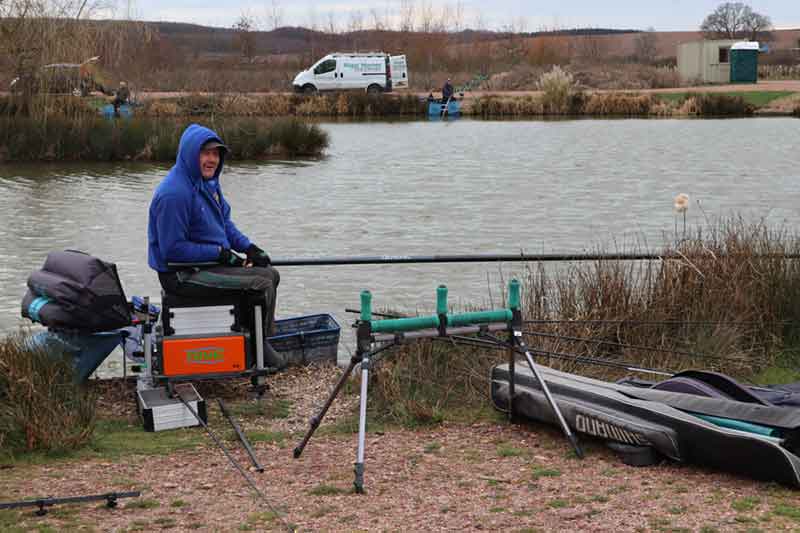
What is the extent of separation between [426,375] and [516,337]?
4.38 feet

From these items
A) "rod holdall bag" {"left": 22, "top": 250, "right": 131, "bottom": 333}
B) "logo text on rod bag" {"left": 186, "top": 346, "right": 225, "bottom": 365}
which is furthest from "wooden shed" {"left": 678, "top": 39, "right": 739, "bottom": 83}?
"rod holdall bag" {"left": 22, "top": 250, "right": 131, "bottom": 333}

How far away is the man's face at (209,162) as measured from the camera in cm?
636

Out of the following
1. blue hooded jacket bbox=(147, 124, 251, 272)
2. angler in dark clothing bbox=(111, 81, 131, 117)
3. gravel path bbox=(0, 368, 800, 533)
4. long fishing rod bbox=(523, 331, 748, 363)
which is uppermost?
angler in dark clothing bbox=(111, 81, 131, 117)

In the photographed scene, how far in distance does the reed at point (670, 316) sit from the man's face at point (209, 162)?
56.1 inches

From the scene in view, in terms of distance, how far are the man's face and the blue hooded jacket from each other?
0.04 m

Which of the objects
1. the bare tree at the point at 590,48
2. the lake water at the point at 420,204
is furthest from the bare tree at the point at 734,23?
the lake water at the point at 420,204

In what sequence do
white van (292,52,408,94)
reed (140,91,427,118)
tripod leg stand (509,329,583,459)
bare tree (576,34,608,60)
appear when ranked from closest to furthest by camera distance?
1. tripod leg stand (509,329,583,459)
2. reed (140,91,427,118)
3. white van (292,52,408,94)
4. bare tree (576,34,608,60)

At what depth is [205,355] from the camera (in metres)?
6.30

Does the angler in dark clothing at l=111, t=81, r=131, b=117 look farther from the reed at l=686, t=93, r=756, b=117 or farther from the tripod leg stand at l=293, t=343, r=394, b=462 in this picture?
the tripod leg stand at l=293, t=343, r=394, b=462

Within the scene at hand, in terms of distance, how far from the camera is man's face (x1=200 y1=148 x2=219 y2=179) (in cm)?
636

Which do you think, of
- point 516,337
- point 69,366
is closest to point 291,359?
point 69,366

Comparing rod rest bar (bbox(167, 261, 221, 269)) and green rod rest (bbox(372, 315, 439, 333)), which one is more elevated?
rod rest bar (bbox(167, 261, 221, 269))

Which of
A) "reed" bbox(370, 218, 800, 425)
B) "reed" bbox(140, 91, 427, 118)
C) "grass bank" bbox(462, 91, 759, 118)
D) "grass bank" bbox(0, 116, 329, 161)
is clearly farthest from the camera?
"grass bank" bbox(462, 91, 759, 118)

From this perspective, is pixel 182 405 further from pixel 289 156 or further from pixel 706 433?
pixel 289 156
